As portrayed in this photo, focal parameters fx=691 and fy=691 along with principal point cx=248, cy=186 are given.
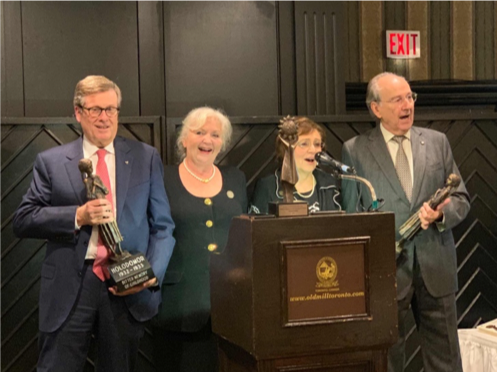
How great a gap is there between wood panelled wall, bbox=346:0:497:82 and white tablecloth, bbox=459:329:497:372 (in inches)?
98.6

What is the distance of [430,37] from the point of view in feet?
18.8

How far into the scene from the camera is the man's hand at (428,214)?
2.99 m

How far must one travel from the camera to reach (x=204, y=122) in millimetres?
3281

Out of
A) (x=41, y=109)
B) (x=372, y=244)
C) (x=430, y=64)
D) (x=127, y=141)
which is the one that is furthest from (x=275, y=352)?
(x=430, y=64)

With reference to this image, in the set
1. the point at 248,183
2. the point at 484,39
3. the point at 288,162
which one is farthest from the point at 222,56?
the point at 484,39

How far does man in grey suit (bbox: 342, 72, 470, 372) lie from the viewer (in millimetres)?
3133

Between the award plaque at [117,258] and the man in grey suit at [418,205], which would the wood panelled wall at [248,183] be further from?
the award plaque at [117,258]

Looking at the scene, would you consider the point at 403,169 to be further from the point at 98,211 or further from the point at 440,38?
the point at 440,38

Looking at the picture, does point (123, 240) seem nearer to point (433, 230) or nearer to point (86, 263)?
point (86, 263)

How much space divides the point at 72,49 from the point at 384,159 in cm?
200

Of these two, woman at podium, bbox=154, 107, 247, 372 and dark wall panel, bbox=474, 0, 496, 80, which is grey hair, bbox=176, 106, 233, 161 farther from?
dark wall panel, bbox=474, 0, 496, 80

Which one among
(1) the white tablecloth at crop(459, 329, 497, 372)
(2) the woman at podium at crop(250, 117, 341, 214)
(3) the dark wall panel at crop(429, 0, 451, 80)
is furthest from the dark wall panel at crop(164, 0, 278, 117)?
(3) the dark wall panel at crop(429, 0, 451, 80)

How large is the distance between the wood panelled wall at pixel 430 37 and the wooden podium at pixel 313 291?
3652 millimetres

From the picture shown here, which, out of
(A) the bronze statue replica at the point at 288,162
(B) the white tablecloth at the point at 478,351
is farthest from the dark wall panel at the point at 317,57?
(A) the bronze statue replica at the point at 288,162
